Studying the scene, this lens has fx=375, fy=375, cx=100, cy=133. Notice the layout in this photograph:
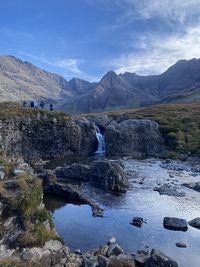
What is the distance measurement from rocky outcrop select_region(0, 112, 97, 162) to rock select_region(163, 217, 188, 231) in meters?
48.6

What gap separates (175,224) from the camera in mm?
42031

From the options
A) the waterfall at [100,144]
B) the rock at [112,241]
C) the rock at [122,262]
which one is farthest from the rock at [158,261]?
the waterfall at [100,144]

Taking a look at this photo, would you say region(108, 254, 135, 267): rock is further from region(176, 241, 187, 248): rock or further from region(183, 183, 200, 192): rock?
region(183, 183, 200, 192): rock

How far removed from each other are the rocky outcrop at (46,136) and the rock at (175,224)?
160 ft

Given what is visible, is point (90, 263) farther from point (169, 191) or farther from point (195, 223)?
point (169, 191)

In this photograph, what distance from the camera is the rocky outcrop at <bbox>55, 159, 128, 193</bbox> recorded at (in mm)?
57812

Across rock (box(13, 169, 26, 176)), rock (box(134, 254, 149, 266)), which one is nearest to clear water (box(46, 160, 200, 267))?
rock (box(134, 254, 149, 266))

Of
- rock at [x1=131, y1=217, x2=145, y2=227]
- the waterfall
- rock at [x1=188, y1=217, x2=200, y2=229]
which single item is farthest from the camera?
the waterfall

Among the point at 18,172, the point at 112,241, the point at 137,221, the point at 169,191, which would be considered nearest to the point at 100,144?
the point at 169,191

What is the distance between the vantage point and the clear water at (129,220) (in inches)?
1420

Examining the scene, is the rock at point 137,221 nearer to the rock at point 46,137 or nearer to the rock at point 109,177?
the rock at point 109,177

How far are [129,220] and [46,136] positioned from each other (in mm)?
53589

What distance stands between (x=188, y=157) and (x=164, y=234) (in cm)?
5485

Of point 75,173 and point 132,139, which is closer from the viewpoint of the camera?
point 75,173
